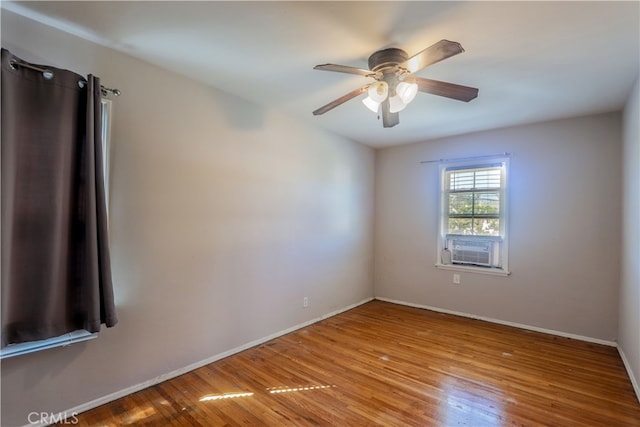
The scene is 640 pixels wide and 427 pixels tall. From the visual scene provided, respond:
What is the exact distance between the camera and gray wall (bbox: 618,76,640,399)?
2.33m

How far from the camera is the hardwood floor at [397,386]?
1.95 metres

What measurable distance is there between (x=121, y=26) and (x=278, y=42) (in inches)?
37.2

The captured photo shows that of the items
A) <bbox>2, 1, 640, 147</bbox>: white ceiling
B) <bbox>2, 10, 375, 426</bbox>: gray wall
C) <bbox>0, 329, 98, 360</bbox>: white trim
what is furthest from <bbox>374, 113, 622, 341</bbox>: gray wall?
<bbox>0, 329, 98, 360</bbox>: white trim

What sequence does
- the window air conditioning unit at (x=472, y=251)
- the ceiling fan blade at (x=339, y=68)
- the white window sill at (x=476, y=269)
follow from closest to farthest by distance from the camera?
the ceiling fan blade at (x=339, y=68) → the white window sill at (x=476, y=269) → the window air conditioning unit at (x=472, y=251)

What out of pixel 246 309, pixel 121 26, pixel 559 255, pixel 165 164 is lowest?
pixel 246 309

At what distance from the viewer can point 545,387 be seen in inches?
90.9

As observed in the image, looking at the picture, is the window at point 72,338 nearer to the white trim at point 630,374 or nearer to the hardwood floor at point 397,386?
the hardwood floor at point 397,386

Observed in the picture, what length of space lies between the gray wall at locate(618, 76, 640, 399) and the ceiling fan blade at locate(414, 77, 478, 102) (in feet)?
4.97

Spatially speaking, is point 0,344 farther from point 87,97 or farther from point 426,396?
point 426,396

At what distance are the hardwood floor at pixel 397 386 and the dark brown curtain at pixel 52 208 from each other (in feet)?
2.39

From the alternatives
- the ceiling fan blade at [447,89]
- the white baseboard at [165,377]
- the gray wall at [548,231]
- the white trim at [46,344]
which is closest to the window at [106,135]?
the white trim at [46,344]

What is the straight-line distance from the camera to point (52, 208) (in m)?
1.79

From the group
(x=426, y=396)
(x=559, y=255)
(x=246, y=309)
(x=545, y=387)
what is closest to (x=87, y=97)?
(x=246, y=309)

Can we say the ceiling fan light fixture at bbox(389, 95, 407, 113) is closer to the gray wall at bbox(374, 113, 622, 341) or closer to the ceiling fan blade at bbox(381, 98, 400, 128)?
the ceiling fan blade at bbox(381, 98, 400, 128)
